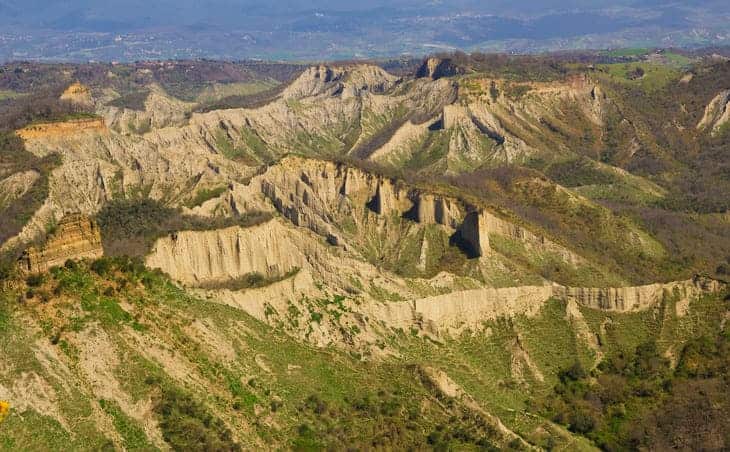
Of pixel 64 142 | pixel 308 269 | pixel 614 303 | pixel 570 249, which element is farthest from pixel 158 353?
Answer: pixel 64 142

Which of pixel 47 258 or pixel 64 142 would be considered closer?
pixel 47 258

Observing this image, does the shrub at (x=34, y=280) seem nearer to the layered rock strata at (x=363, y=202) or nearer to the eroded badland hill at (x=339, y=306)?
the eroded badland hill at (x=339, y=306)

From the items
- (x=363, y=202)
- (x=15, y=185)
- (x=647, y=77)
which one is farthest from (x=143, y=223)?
(x=647, y=77)

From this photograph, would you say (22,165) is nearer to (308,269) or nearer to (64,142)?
(64,142)

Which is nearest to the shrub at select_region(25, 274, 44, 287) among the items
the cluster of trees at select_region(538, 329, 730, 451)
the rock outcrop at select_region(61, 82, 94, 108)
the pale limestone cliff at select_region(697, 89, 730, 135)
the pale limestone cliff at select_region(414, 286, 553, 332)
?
the pale limestone cliff at select_region(414, 286, 553, 332)

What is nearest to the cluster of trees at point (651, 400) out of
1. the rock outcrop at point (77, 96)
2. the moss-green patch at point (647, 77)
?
the rock outcrop at point (77, 96)

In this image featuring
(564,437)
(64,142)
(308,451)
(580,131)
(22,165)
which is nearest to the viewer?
(308,451)
